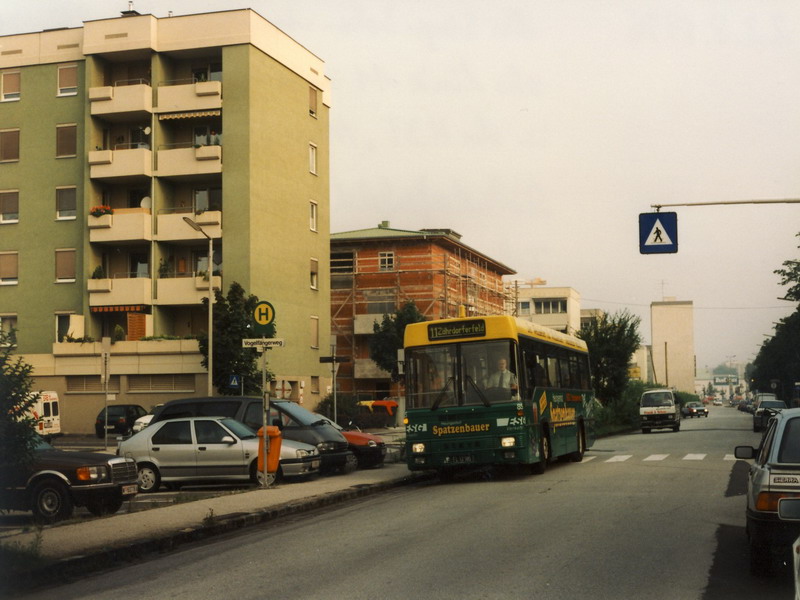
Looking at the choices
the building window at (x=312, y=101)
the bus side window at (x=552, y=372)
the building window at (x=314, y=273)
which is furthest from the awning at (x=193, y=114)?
the bus side window at (x=552, y=372)

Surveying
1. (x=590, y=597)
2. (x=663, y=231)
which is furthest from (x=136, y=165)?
(x=590, y=597)

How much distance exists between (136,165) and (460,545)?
141 feet

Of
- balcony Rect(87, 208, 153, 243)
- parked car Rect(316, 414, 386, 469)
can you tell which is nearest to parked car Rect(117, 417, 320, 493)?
parked car Rect(316, 414, 386, 469)

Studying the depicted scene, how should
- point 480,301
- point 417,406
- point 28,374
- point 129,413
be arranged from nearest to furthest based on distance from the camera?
point 28,374 → point 417,406 → point 129,413 → point 480,301

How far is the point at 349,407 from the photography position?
179ft

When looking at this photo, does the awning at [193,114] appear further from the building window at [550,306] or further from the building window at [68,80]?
the building window at [550,306]

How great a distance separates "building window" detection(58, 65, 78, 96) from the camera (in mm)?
54375

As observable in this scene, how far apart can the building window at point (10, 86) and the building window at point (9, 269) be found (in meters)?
8.06

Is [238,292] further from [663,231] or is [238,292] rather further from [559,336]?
[663,231]

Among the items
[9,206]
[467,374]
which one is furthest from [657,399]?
[467,374]

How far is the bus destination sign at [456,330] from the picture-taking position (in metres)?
21.4

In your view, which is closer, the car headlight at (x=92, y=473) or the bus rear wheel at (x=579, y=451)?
the car headlight at (x=92, y=473)

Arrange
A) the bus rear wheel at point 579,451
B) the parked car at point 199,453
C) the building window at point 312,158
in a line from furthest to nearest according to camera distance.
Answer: the building window at point 312,158, the bus rear wheel at point 579,451, the parked car at point 199,453

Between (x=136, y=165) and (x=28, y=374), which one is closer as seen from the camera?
(x=28, y=374)
